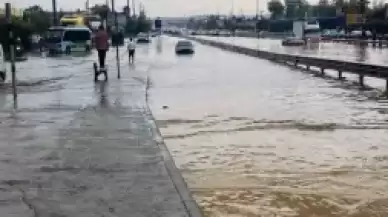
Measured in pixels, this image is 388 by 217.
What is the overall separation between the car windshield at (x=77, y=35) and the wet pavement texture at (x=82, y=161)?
124ft

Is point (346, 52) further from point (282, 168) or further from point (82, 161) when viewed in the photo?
point (82, 161)

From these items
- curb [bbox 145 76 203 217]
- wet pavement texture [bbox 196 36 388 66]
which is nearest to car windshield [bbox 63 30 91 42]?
wet pavement texture [bbox 196 36 388 66]

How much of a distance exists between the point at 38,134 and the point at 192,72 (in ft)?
73.1

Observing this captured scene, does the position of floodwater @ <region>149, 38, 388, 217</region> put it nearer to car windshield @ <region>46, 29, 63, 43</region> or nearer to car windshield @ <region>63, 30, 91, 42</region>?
car windshield @ <region>46, 29, 63, 43</region>

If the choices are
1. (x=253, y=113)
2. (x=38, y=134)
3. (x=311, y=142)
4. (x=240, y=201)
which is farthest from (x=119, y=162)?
(x=253, y=113)

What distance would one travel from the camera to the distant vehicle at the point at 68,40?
5466 centimetres

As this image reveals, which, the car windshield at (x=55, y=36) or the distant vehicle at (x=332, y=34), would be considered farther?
the distant vehicle at (x=332, y=34)

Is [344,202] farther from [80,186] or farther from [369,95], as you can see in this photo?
[369,95]

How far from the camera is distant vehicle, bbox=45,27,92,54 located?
5466 cm

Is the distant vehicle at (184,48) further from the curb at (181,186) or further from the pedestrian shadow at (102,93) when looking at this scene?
the curb at (181,186)

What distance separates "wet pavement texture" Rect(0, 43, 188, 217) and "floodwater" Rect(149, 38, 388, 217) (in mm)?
689

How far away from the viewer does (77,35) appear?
57750 millimetres

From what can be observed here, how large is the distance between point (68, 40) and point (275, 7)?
413 feet

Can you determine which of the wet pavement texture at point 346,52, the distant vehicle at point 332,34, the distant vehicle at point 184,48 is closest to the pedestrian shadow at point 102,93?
the wet pavement texture at point 346,52
